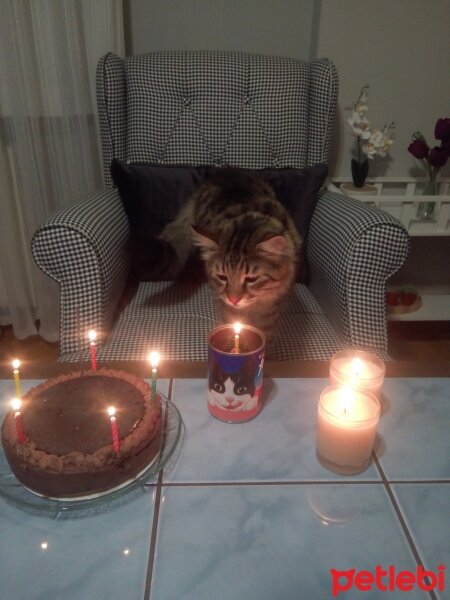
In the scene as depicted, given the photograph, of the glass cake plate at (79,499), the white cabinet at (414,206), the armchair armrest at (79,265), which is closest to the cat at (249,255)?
the armchair armrest at (79,265)

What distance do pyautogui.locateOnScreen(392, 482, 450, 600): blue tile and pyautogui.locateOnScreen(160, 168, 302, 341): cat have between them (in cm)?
57

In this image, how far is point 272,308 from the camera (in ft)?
3.98

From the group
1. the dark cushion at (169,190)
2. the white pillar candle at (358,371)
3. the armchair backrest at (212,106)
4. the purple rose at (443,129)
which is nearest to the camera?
the white pillar candle at (358,371)

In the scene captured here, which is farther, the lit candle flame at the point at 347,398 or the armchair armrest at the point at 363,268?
the armchair armrest at the point at 363,268

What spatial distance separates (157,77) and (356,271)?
102 cm

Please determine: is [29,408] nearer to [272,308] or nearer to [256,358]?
[256,358]

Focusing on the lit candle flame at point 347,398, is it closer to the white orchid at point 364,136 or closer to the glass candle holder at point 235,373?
the glass candle holder at point 235,373

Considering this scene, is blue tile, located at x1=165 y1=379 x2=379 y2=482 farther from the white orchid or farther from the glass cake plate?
the white orchid

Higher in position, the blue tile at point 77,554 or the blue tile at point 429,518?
the blue tile at point 77,554

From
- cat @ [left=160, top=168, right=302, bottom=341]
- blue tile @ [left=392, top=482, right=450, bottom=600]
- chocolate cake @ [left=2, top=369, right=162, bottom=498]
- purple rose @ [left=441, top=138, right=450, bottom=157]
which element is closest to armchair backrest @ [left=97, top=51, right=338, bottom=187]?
cat @ [left=160, top=168, right=302, bottom=341]

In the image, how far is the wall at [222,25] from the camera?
1857 millimetres

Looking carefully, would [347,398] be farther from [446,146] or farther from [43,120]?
[43,120]

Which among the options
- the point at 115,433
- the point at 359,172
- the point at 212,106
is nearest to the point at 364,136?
the point at 359,172

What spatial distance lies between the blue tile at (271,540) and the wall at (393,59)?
1750mm
